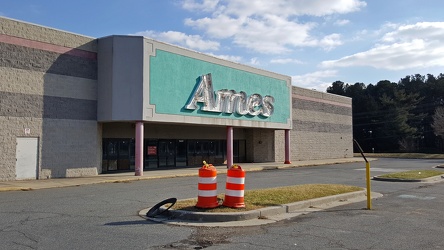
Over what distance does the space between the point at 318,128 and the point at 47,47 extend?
29921 millimetres

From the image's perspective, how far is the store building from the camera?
2019 cm

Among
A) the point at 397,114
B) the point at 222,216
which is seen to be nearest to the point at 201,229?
the point at 222,216

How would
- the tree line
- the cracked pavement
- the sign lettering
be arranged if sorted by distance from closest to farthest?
1. the cracked pavement
2. the sign lettering
3. the tree line

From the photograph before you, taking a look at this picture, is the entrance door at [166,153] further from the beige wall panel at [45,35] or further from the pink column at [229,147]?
the beige wall panel at [45,35]

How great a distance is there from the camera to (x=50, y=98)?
70.2ft

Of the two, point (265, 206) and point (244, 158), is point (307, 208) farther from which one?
point (244, 158)

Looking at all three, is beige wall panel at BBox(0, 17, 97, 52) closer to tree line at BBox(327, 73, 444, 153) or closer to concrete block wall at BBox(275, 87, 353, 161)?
concrete block wall at BBox(275, 87, 353, 161)

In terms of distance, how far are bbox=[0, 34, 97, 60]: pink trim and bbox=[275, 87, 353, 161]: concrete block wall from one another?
2069 cm

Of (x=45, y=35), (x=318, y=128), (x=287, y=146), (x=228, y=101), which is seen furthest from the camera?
(x=318, y=128)

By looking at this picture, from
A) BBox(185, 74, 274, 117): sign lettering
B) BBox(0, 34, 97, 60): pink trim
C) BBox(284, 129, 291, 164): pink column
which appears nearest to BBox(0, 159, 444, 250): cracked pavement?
BBox(0, 34, 97, 60): pink trim

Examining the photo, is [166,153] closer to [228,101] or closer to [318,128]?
[228,101]

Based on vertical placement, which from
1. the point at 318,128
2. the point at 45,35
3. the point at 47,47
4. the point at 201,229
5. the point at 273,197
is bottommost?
the point at 201,229

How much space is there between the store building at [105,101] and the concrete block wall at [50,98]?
0.05 meters

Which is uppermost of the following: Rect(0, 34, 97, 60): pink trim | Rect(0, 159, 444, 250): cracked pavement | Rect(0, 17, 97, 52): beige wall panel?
Rect(0, 17, 97, 52): beige wall panel
